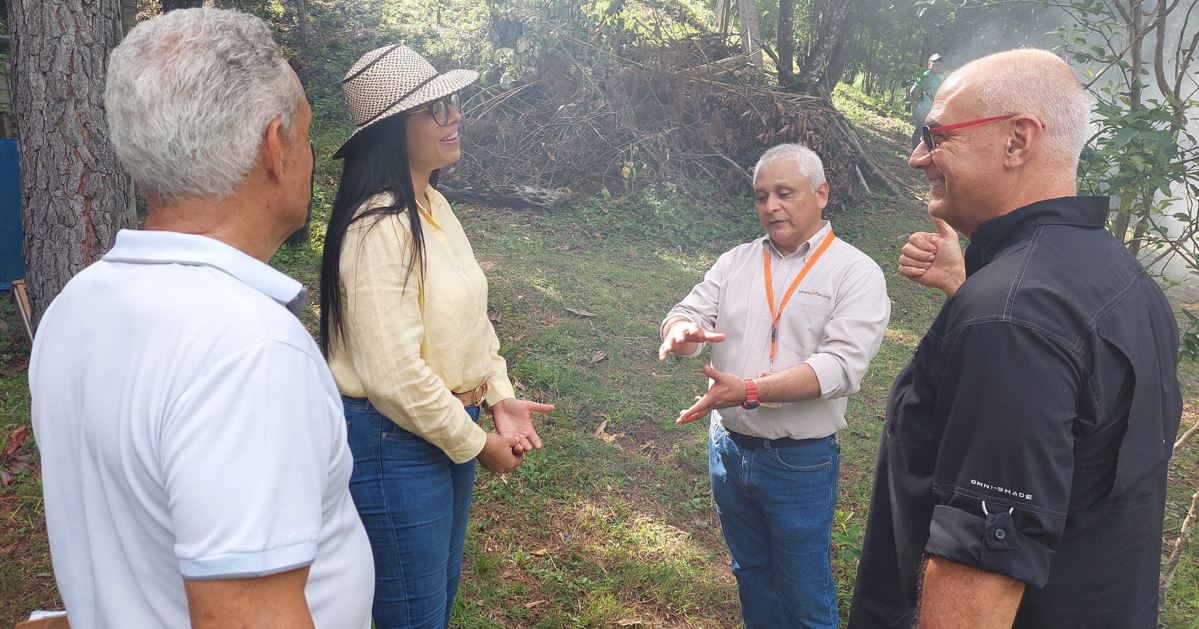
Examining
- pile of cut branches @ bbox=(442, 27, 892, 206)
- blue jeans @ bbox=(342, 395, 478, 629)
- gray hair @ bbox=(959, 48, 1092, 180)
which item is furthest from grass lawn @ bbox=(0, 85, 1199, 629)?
gray hair @ bbox=(959, 48, 1092, 180)

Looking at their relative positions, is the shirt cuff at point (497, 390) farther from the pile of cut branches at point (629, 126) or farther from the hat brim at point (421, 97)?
the pile of cut branches at point (629, 126)

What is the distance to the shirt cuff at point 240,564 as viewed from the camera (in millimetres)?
1077

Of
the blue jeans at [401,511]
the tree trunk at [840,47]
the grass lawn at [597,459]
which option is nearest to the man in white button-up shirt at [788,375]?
the grass lawn at [597,459]

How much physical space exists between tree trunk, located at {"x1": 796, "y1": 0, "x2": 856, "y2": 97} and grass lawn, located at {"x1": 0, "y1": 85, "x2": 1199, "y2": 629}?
6020 mm

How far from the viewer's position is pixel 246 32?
1.32 m

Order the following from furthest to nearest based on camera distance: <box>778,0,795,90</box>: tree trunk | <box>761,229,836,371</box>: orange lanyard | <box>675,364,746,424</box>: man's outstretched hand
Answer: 1. <box>778,0,795,90</box>: tree trunk
2. <box>761,229,836,371</box>: orange lanyard
3. <box>675,364,746,424</box>: man's outstretched hand

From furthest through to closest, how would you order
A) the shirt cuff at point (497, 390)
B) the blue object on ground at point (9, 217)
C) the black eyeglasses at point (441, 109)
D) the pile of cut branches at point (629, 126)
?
the pile of cut branches at point (629, 126), the blue object on ground at point (9, 217), the shirt cuff at point (497, 390), the black eyeglasses at point (441, 109)

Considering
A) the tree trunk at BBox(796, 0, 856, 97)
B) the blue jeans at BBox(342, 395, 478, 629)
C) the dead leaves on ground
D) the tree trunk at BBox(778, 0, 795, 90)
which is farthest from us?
the tree trunk at BBox(796, 0, 856, 97)

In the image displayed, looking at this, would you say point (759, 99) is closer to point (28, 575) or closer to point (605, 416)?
point (605, 416)

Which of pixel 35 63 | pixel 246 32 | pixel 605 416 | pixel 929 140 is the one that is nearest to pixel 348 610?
pixel 246 32

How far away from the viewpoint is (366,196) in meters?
2.25

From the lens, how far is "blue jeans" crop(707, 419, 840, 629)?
275 centimetres

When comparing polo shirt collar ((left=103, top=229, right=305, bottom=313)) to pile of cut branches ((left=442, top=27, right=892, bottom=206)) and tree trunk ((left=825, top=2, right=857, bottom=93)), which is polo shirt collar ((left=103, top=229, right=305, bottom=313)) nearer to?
pile of cut branches ((left=442, top=27, right=892, bottom=206))

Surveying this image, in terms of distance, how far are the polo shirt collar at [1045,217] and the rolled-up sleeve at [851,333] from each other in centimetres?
100
